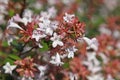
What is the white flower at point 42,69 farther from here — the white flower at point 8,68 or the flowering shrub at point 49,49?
the white flower at point 8,68

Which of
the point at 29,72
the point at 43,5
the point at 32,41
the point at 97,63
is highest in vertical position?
the point at 43,5

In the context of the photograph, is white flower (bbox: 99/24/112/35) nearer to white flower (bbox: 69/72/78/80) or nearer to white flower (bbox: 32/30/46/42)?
white flower (bbox: 69/72/78/80)

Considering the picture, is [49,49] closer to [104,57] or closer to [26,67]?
[26,67]

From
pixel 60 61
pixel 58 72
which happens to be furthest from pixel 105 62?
pixel 60 61

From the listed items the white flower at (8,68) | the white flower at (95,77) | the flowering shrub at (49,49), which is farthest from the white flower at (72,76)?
the white flower at (8,68)

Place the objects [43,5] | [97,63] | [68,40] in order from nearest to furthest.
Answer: [68,40], [97,63], [43,5]

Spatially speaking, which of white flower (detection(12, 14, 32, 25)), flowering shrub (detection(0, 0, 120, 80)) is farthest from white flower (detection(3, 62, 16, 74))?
white flower (detection(12, 14, 32, 25))

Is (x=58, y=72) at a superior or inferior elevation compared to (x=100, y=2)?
inferior

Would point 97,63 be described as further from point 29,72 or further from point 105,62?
point 29,72
